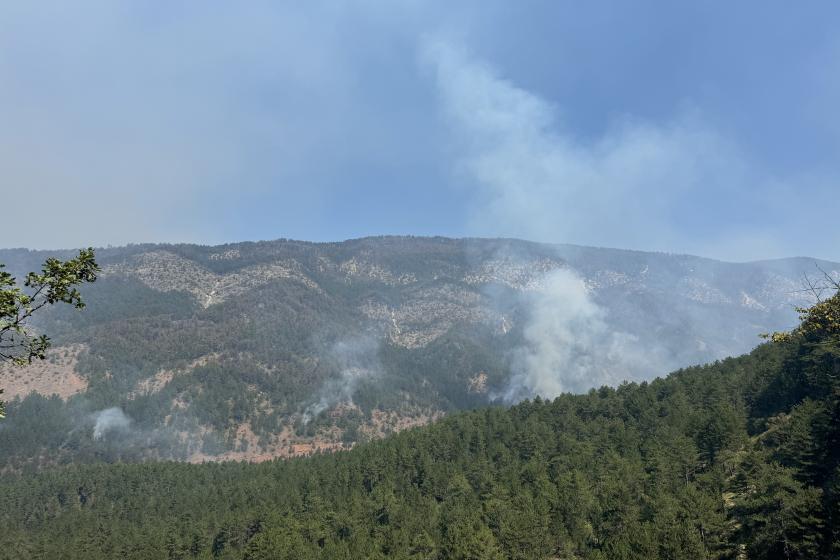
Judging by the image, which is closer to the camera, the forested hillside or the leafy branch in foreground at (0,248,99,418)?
the leafy branch in foreground at (0,248,99,418)

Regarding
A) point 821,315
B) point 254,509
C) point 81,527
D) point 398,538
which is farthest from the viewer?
point 81,527

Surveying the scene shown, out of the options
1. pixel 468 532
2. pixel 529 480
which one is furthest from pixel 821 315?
pixel 529 480

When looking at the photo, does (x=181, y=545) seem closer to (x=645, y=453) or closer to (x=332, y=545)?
(x=332, y=545)

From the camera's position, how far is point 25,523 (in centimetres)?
19112

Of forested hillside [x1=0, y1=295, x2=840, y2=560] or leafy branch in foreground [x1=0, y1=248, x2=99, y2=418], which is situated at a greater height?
leafy branch in foreground [x1=0, y1=248, x2=99, y2=418]

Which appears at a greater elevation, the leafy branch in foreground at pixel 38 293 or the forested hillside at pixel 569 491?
the leafy branch in foreground at pixel 38 293

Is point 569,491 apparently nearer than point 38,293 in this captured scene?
No

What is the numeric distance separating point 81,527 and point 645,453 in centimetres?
15423

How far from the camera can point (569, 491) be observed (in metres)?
109

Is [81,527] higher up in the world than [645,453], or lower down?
lower down

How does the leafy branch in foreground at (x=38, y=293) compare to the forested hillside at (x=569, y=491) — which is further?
the forested hillside at (x=569, y=491)

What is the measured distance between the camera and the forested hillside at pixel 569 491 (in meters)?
76.0

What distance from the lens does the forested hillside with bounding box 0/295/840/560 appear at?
76.0 m

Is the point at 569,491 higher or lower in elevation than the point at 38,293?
lower
